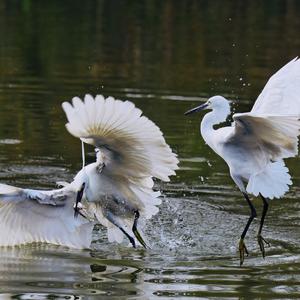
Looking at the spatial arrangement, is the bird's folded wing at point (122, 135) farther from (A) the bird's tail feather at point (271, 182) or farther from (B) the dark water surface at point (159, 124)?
(A) the bird's tail feather at point (271, 182)

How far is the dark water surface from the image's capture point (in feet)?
30.7

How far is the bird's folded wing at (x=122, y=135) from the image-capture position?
8.97 m

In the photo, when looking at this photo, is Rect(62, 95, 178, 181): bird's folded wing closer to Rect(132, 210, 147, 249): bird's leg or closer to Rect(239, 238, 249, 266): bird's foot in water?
Rect(132, 210, 147, 249): bird's leg

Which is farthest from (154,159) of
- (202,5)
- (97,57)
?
(202,5)

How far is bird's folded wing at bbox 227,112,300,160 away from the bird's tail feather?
135 mm

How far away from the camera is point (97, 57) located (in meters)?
25.5

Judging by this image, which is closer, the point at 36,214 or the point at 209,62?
the point at 36,214

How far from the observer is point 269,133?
34.9 feet

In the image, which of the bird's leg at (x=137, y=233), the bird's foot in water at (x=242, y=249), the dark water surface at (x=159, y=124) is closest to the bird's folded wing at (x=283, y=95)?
the dark water surface at (x=159, y=124)

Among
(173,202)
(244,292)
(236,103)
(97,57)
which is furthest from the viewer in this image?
(97,57)

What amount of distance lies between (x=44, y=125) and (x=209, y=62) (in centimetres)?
959

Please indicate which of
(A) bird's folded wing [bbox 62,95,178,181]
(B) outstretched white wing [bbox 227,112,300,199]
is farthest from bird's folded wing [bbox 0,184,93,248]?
(B) outstretched white wing [bbox 227,112,300,199]

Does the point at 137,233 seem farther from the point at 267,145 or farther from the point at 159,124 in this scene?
the point at 159,124

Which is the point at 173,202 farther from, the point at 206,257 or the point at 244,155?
the point at 206,257
